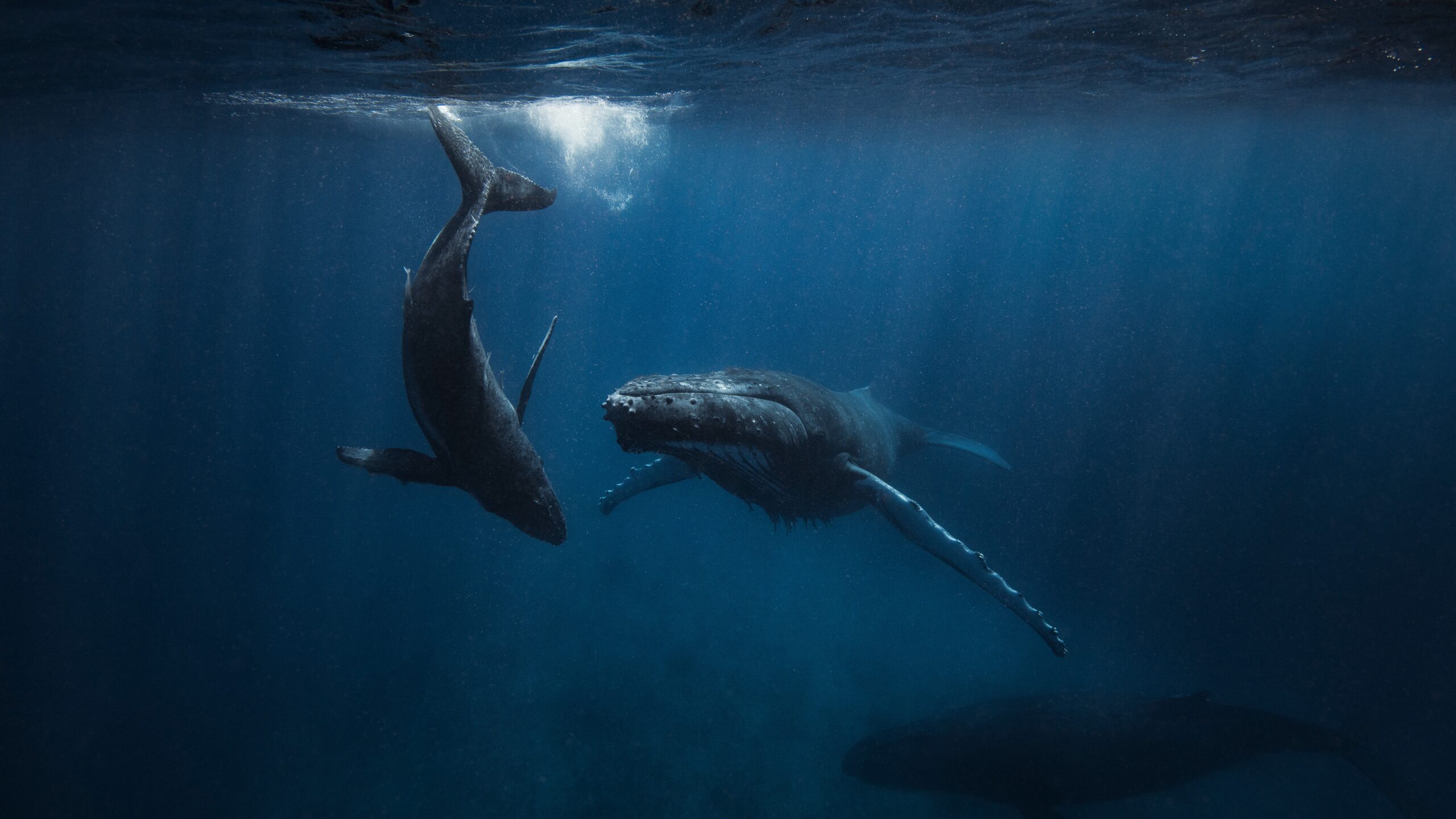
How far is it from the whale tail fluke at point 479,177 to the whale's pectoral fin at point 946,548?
448 centimetres

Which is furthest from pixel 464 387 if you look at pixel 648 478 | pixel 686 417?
pixel 648 478

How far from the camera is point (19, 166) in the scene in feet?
106

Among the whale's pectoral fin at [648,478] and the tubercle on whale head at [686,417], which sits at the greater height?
the tubercle on whale head at [686,417]

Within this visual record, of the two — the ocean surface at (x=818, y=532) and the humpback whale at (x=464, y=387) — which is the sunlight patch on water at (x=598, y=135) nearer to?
the ocean surface at (x=818, y=532)

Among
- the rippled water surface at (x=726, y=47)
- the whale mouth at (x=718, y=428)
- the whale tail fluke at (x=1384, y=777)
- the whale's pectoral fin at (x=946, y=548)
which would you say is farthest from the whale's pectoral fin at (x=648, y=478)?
the whale tail fluke at (x=1384, y=777)

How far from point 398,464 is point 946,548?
5.34 m

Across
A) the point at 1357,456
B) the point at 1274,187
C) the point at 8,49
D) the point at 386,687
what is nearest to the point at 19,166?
the point at 8,49

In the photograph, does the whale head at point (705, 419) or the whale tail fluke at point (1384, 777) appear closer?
the whale head at point (705, 419)

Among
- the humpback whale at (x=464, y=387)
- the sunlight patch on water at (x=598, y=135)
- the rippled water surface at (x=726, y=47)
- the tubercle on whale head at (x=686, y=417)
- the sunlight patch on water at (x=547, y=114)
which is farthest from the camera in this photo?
the sunlight patch on water at (x=598, y=135)

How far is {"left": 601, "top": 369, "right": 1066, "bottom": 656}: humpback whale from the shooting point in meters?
4.12

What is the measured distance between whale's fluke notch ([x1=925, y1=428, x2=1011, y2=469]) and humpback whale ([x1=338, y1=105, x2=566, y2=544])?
9009mm

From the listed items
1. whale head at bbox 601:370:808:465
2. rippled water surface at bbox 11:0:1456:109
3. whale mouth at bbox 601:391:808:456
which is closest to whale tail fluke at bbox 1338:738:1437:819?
whale head at bbox 601:370:808:465

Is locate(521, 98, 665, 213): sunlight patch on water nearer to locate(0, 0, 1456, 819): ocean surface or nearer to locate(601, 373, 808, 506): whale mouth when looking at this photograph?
locate(0, 0, 1456, 819): ocean surface

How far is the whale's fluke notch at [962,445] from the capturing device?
41.2 ft
